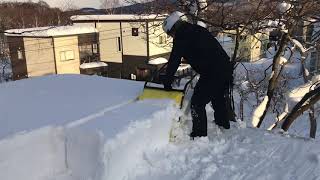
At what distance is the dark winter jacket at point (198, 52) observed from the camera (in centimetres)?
496

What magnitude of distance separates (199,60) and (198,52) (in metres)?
0.12

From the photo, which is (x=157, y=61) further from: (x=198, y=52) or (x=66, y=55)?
(x=198, y=52)

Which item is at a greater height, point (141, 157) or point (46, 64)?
point (141, 157)

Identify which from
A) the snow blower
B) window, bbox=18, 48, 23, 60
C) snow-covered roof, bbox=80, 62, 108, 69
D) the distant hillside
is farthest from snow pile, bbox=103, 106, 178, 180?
the distant hillside

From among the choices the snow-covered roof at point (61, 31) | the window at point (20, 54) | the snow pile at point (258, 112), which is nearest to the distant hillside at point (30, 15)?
the window at point (20, 54)

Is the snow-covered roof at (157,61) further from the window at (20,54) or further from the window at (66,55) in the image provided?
the window at (20,54)

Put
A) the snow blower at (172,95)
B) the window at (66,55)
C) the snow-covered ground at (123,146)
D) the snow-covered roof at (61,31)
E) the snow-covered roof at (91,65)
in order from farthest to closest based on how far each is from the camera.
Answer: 1. the snow-covered roof at (91,65)
2. the window at (66,55)
3. the snow-covered roof at (61,31)
4. the snow blower at (172,95)
5. the snow-covered ground at (123,146)

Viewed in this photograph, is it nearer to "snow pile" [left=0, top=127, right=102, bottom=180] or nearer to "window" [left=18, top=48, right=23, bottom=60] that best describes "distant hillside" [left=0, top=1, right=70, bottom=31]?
"window" [left=18, top=48, right=23, bottom=60]

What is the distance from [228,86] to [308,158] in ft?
4.80

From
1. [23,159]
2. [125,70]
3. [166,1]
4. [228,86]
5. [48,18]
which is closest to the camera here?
[23,159]

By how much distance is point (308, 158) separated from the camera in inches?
176

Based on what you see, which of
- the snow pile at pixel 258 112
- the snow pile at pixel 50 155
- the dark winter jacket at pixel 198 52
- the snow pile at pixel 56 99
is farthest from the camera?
the snow pile at pixel 258 112

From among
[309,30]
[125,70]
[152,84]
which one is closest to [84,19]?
[125,70]

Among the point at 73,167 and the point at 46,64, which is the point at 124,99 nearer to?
the point at 73,167
